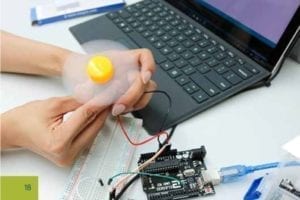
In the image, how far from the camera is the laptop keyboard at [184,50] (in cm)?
68

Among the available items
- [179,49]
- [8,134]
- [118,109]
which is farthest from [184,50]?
[8,134]

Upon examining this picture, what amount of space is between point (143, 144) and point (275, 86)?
0.26m

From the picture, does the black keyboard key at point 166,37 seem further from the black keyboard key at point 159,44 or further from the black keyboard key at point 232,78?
the black keyboard key at point 232,78

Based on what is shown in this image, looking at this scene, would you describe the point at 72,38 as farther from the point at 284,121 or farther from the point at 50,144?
the point at 284,121

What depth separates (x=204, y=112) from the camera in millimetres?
654

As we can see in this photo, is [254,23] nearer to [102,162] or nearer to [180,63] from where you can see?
[180,63]

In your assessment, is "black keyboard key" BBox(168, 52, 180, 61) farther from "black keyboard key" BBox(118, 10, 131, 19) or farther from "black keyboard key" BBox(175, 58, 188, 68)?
"black keyboard key" BBox(118, 10, 131, 19)

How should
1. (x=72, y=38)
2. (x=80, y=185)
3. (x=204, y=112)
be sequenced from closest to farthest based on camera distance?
1. (x=80, y=185)
2. (x=204, y=112)
3. (x=72, y=38)

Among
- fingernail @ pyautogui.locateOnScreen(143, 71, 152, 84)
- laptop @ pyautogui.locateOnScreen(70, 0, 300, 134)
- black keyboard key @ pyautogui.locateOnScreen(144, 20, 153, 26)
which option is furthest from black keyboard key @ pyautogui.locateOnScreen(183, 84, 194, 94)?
black keyboard key @ pyautogui.locateOnScreen(144, 20, 153, 26)

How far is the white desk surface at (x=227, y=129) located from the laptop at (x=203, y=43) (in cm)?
2

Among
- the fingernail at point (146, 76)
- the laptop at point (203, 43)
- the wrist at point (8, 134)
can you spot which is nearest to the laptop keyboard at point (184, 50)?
the laptop at point (203, 43)

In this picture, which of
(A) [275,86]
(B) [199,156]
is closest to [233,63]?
(A) [275,86]

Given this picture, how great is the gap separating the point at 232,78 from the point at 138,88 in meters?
0.19

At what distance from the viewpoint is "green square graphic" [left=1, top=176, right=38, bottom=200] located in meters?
0.53
